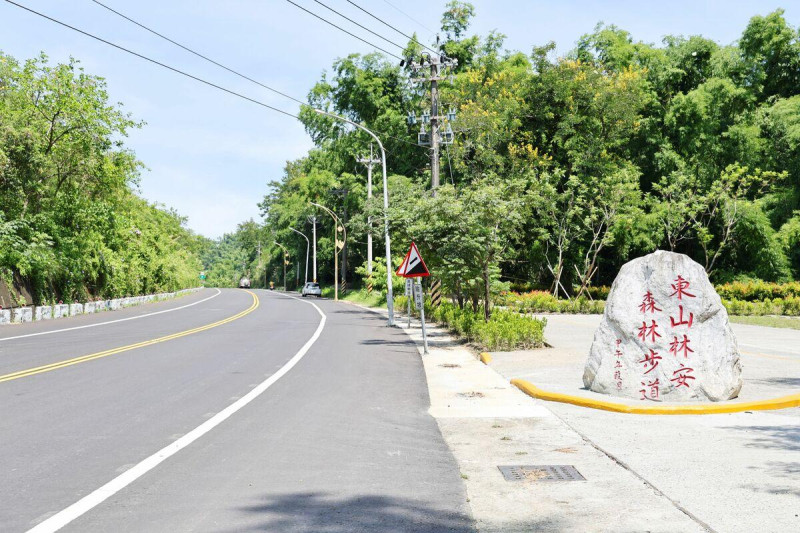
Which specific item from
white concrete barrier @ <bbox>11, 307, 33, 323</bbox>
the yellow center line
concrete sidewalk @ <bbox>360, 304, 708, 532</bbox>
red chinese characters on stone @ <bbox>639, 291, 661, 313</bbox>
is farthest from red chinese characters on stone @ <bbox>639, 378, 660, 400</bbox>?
white concrete barrier @ <bbox>11, 307, 33, 323</bbox>

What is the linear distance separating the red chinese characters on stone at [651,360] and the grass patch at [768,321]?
59.0ft

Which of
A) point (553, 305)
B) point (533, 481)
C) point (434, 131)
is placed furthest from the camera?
point (553, 305)

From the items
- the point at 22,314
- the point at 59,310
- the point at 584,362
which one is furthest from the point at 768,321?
the point at 59,310

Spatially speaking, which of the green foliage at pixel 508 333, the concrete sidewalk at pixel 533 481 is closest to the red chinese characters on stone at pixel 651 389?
the concrete sidewalk at pixel 533 481

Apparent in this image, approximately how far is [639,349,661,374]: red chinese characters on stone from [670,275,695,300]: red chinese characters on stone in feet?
2.82

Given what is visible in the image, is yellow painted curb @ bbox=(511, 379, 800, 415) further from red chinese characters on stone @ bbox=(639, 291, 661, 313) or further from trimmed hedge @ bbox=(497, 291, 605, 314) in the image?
trimmed hedge @ bbox=(497, 291, 605, 314)

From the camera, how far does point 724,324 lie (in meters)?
9.73

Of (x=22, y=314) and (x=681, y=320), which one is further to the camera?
(x=22, y=314)

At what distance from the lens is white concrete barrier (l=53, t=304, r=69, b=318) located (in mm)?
31697

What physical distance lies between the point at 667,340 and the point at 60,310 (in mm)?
29569

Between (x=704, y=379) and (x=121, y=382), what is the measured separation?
8.75 meters

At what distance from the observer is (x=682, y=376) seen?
376 inches

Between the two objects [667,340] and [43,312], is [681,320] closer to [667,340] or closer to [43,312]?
[667,340]

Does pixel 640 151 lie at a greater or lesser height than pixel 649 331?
greater
